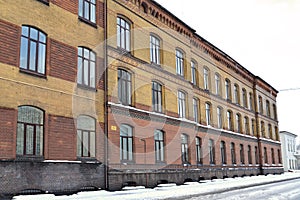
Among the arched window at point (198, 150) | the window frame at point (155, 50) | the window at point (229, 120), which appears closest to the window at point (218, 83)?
the window at point (229, 120)

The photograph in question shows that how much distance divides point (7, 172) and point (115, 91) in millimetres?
7946

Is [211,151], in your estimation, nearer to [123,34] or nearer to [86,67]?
[123,34]

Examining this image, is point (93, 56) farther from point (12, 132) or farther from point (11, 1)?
point (12, 132)

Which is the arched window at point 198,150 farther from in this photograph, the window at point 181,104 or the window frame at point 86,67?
the window frame at point 86,67

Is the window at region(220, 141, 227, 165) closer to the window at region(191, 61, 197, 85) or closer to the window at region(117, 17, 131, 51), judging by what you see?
the window at region(191, 61, 197, 85)

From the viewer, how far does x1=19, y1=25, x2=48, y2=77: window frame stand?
15242 mm

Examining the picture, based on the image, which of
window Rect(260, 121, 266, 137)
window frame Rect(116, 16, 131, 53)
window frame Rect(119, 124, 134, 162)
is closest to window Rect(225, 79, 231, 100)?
window Rect(260, 121, 266, 137)

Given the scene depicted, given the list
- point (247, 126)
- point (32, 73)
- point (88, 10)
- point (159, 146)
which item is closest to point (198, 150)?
point (159, 146)

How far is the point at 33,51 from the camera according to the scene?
15.7 metres

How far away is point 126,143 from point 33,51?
7.62 m

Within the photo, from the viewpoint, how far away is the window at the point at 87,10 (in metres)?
18.6

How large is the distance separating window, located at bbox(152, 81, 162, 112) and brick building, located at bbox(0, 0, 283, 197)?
2.8 inches

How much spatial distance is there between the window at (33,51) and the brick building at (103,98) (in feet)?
0.15

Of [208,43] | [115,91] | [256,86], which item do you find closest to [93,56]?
[115,91]
